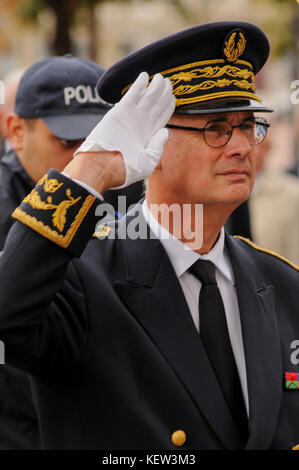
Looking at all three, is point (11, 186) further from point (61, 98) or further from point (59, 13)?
point (59, 13)

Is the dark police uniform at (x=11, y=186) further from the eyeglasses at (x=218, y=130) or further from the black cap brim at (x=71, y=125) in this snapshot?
the eyeglasses at (x=218, y=130)

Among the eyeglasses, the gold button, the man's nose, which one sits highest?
the eyeglasses

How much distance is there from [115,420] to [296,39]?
14.4 m

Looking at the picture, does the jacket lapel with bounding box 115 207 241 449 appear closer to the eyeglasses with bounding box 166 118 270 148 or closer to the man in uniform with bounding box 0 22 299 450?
the man in uniform with bounding box 0 22 299 450

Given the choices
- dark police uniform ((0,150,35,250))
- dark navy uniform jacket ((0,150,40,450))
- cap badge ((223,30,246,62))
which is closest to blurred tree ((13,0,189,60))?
dark police uniform ((0,150,35,250))

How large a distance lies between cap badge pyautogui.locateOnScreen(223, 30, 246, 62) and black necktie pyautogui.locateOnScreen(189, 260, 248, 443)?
0.69 m

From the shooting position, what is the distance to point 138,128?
242cm

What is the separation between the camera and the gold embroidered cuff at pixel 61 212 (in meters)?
2.24

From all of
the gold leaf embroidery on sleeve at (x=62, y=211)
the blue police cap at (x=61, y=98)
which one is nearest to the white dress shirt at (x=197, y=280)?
the gold leaf embroidery on sleeve at (x=62, y=211)

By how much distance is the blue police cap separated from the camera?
4.03 metres

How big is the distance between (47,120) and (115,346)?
186 cm
